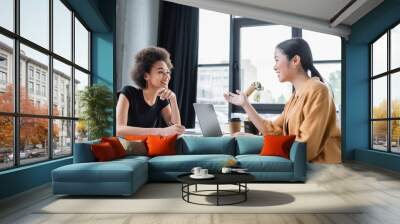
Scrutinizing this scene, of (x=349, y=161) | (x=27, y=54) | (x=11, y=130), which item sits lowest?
(x=349, y=161)

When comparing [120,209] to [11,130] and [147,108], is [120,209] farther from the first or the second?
[147,108]

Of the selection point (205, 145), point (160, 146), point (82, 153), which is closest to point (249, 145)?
point (205, 145)

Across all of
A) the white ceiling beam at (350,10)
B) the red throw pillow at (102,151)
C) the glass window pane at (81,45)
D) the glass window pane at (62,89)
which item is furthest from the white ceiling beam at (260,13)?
the red throw pillow at (102,151)

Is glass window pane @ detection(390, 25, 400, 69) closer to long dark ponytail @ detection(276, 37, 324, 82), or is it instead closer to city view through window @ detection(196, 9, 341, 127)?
city view through window @ detection(196, 9, 341, 127)

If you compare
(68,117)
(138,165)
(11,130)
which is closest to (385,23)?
(138,165)

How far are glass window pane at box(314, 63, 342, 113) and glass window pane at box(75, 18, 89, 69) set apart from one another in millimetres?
4972

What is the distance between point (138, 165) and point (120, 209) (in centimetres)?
101

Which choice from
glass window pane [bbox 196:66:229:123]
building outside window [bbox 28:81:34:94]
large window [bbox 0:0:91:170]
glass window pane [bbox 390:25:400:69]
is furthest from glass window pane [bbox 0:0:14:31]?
glass window pane [bbox 390:25:400:69]

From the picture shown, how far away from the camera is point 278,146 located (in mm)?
5734

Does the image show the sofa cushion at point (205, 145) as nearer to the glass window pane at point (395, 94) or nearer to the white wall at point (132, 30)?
the white wall at point (132, 30)

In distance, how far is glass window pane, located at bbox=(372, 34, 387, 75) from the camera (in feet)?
25.1

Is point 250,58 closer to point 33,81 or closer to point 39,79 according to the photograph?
point 39,79

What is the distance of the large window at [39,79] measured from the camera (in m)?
4.55

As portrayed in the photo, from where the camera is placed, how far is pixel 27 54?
5078 mm
